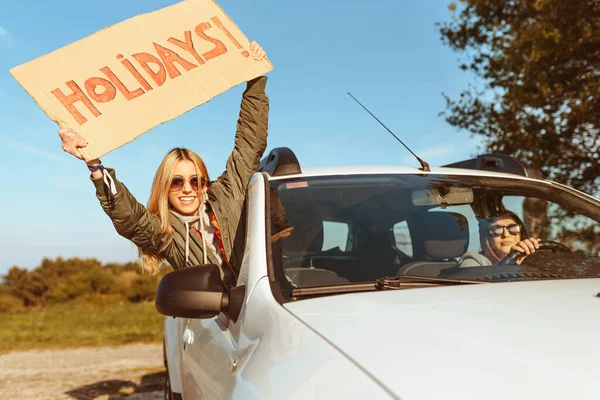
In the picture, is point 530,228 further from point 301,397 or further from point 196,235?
point 301,397

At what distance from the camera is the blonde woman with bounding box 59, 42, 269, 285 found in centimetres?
311

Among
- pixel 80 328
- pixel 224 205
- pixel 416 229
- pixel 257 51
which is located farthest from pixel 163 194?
pixel 80 328

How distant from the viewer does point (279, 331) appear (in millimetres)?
1871

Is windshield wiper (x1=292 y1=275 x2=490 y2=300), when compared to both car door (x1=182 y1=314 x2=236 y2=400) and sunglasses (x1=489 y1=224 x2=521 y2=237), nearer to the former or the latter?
car door (x1=182 y1=314 x2=236 y2=400)

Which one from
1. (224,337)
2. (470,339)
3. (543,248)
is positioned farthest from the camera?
(543,248)

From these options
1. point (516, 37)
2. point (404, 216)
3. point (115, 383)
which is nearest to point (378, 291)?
point (404, 216)

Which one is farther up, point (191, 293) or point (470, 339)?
point (191, 293)

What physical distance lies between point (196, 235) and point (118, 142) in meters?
0.68

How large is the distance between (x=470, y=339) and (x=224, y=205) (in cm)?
201

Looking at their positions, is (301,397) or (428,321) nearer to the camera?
(301,397)

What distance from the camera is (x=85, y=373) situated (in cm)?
812

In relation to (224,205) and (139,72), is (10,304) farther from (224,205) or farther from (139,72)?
(139,72)

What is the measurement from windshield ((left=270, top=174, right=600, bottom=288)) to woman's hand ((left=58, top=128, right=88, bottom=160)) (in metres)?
0.86

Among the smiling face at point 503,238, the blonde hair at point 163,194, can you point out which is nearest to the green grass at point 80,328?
the blonde hair at point 163,194
